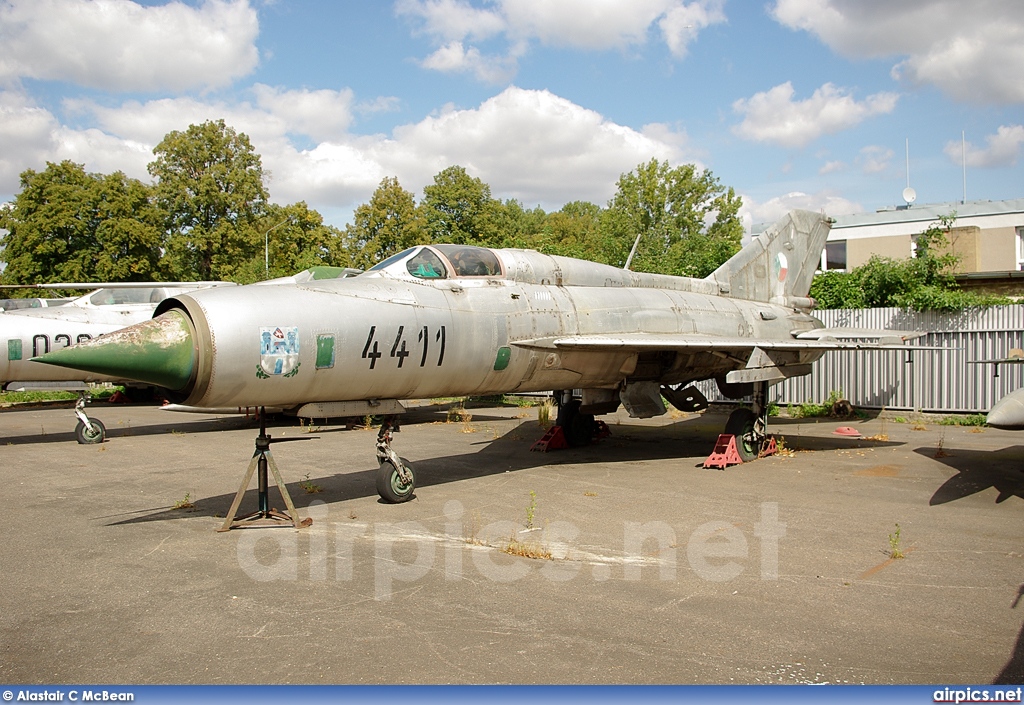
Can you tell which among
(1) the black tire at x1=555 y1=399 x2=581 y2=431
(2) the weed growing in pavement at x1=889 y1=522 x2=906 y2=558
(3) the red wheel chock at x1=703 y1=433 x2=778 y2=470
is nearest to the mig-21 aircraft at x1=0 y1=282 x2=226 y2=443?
(1) the black tire at x1=555 y1=399 x2=581 y2=431

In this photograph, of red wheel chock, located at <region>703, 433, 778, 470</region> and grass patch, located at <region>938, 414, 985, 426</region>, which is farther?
grass patch, located at <region>938, 414, 985, 426</region>

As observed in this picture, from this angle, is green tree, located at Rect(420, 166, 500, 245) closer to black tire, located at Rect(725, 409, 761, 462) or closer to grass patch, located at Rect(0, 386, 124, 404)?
grass patch, located at Rect(0, 386, 124, 404)

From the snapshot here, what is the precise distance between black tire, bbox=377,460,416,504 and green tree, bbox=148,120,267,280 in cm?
3589

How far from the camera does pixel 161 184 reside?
42.7m

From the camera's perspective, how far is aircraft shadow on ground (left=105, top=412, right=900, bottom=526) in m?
8.38

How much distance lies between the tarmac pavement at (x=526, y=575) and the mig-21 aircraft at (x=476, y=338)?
127 cm

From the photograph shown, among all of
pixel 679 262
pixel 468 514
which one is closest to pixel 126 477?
pixel 468 514

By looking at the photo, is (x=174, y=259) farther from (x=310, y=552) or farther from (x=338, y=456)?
(x=310, y=552)

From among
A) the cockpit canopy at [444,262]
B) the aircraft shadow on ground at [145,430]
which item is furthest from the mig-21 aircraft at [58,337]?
the cockpit canopy at [444,262]

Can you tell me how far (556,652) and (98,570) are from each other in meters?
3.85

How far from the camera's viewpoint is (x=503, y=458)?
37.7 feet

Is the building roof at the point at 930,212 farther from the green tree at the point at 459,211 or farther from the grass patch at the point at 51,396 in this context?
the grass patch at the point at 51,396

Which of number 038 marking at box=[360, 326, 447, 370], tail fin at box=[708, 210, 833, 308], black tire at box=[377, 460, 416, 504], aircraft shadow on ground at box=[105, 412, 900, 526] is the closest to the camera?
number 038 marking at box=[360, 326, 447, 370]

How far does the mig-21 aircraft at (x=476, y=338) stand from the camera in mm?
6453
